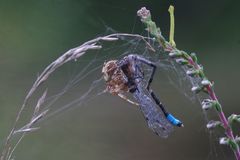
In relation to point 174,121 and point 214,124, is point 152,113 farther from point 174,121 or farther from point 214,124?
point 214,124

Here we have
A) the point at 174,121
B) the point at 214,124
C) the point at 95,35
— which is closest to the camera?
the point at 214,124

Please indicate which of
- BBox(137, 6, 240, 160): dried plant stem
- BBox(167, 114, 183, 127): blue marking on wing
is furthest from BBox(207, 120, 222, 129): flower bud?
BBox(167, 114, 183, 127): blue marking on wing

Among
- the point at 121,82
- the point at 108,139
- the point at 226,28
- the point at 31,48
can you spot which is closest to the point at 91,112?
the point at 108,139

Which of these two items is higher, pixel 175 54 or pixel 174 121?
pixel 175 54

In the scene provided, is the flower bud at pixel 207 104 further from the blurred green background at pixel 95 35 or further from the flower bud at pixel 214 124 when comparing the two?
the blurred green background at pixel 95 35

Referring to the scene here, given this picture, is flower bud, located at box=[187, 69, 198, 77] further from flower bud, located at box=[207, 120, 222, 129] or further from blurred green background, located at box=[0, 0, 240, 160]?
blurred green background, located at box=[0, 0, 240, 160]

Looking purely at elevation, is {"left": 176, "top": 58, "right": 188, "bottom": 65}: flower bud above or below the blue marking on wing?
above

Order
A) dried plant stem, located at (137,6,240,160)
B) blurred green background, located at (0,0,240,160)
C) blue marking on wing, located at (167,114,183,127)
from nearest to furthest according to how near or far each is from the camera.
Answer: dried plant stem, located at (137,6,240,160), blue marking on wing, located at (167,114,183,127), blurred green background, located at (0,0,240,160)

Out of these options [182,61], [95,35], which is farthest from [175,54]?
[95,35]

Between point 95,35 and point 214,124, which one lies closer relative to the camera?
point 214,124
